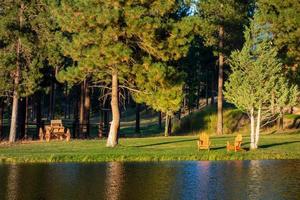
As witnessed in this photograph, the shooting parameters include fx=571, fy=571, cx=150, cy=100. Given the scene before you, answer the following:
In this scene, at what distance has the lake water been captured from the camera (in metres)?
18.3

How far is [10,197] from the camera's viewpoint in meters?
17.8

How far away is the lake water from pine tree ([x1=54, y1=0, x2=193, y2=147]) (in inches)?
452

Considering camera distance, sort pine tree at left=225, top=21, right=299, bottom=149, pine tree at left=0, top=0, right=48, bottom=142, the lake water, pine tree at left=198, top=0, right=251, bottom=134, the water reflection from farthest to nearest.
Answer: pine tree at left=198, top=0, right=251, bottom=134 < pine tree at left=0, top=0, right=48, bottom=142 < pine tree at left=225, top=21, right=299, bottom=149 < the water reflection < the lake water

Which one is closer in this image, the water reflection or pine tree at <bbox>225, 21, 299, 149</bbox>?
the water reflection

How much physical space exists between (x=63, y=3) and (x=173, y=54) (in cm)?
850

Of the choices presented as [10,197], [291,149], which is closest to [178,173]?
[10,197]

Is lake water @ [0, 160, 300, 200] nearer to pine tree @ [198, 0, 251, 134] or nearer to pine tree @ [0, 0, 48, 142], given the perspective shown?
pine tree @ [0, 0, 48, 142]

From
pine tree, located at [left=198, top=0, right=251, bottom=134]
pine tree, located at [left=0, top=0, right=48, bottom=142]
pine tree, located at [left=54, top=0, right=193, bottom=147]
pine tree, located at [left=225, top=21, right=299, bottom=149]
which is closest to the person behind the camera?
pine tree, located at [left=225, top=21, right=299, bottom=149]

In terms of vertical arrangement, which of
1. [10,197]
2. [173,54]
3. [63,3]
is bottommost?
[10,197]

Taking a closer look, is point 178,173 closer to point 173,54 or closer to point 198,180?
point 198,180

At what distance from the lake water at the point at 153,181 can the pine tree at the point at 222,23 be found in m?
28.4

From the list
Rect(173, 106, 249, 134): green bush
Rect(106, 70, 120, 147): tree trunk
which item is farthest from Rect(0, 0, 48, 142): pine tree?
Rect(173, 106, 249, 134): green bush

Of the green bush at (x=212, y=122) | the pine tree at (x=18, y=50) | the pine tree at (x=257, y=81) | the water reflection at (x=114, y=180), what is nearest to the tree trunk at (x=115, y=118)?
the pine tree at (x=257, y=81)

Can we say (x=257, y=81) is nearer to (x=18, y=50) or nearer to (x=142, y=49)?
(x=142, y=49)
